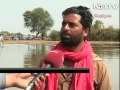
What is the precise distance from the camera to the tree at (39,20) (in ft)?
13.1

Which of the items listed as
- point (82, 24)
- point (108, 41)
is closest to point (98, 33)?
point (108, 41)

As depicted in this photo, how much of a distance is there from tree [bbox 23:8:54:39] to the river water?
0.89 ft

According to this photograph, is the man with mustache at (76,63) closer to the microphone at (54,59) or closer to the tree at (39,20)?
the microphone at (54,59)

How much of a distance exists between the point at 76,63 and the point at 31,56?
13.4ft

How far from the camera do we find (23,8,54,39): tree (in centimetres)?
400

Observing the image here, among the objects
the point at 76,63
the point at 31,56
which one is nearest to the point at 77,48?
the point at 76,63

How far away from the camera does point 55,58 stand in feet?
3.98

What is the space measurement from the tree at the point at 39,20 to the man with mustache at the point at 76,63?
257 centimetres

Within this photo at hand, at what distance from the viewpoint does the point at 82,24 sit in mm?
1413

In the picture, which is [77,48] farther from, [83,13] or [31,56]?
[31,56]

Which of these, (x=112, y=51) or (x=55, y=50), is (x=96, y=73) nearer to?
(x=55, y=50)

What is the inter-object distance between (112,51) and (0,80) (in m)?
4.84

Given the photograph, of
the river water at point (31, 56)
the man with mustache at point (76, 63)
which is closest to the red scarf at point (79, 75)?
the man with mustache at point (76, 63)

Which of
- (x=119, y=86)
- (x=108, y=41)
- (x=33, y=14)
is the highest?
(x=33, y=14)
